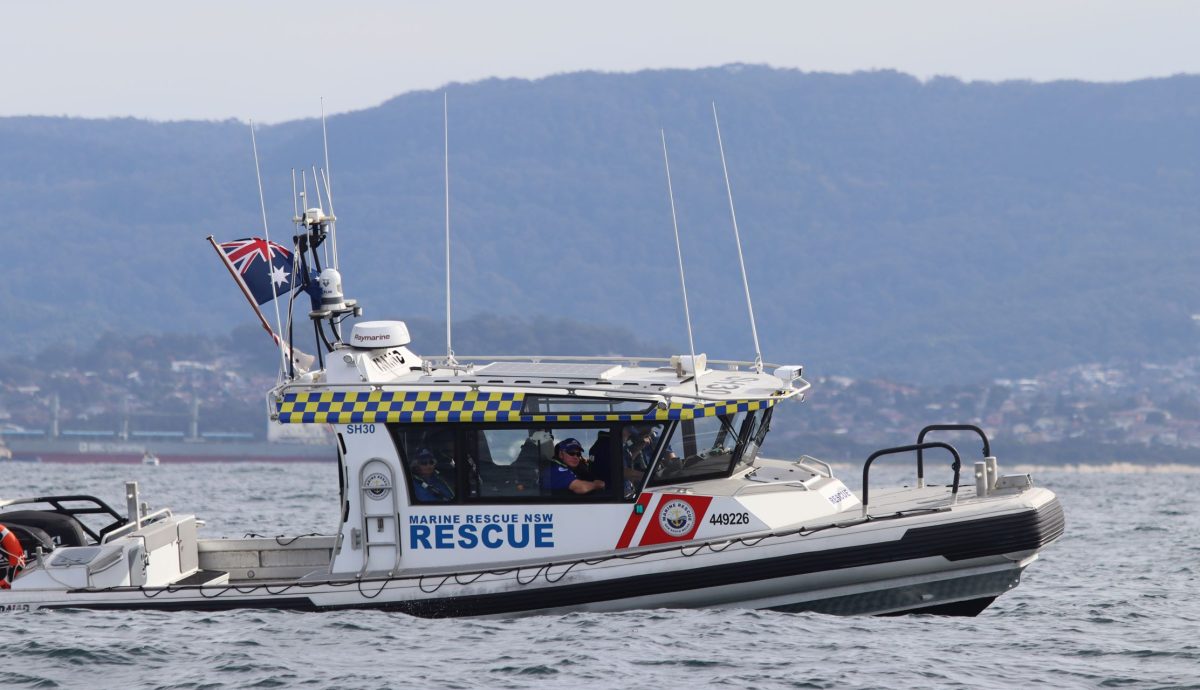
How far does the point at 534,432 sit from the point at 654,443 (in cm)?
98

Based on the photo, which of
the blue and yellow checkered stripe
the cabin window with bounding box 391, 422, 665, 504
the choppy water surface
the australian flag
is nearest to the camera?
the choppy water surface

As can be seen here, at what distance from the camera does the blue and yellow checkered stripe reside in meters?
13.3

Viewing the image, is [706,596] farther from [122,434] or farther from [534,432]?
[122,434]

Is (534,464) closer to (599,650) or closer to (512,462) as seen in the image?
(512,462)

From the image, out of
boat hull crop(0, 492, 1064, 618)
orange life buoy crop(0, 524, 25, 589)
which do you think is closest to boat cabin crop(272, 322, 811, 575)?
boat hull crop(0, 492, 1064, 618)

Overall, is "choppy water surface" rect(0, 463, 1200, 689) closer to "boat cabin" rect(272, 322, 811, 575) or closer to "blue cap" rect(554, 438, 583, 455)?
"boat cabin" rect(272, 322, 811, 575)

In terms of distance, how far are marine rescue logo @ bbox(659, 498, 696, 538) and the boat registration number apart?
0.17m

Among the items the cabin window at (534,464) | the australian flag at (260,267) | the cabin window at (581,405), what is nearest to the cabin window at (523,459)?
the cabin window at (534,464)

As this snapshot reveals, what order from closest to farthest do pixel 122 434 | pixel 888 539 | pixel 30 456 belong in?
1. pixel 888 539
2. pixel 30 456
3. pixel 122 434

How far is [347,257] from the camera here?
597 ft

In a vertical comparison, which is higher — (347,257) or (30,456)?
(347,257)

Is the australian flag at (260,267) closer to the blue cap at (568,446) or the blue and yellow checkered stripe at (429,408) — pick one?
the blue and yellow checkered stripe at (429,408)

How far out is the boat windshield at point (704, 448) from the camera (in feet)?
44.5

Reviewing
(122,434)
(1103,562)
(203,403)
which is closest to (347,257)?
(203,403)
